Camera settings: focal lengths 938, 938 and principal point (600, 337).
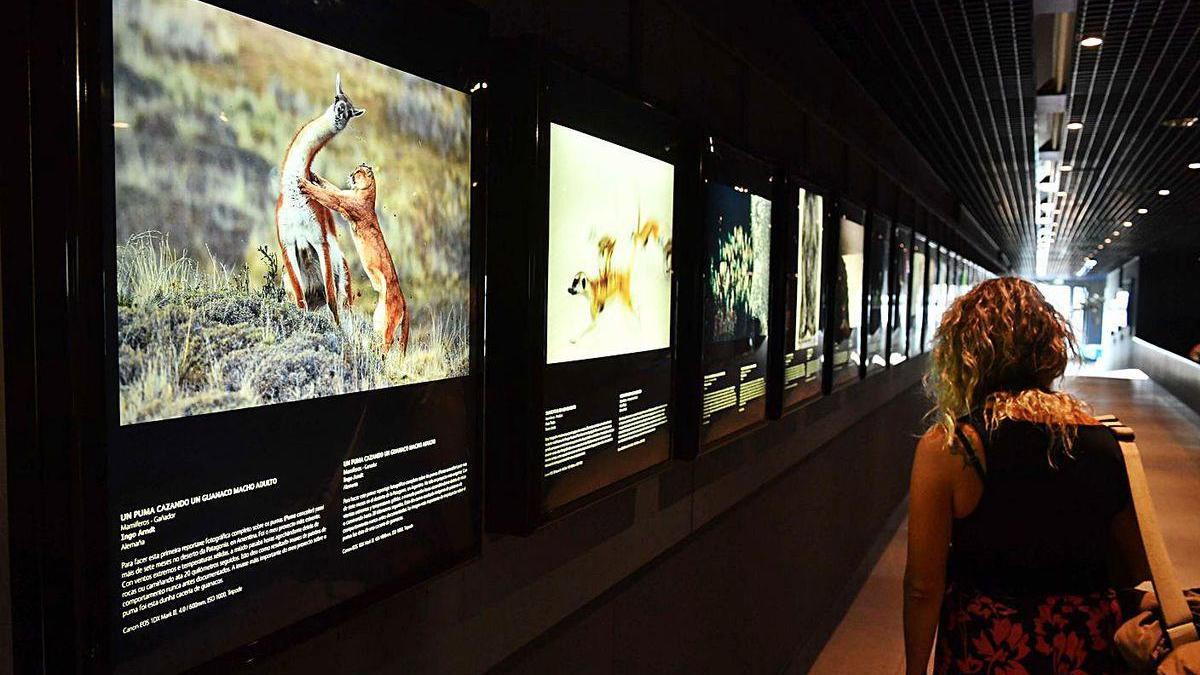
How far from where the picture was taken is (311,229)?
119 cm

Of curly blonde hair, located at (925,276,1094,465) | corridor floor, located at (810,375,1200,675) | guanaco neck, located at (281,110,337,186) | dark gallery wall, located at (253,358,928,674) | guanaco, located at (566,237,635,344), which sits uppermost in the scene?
guanaco neck, located at (281,110,337,186)

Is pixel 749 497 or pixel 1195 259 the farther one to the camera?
pixel 1195 259

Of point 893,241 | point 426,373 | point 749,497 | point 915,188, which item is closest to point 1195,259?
point 915,188

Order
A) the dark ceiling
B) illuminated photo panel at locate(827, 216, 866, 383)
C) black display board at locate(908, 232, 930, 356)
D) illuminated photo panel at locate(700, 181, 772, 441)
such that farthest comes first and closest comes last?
1. black display board at locate(908, 232, 930, 356)
2. the dark ceiling
3. illuminated photo panel at locate(827, 216, 866, 383)
4. illuminated photo panel at locate(700, 181, 772, 441)

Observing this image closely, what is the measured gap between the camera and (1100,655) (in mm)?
2074

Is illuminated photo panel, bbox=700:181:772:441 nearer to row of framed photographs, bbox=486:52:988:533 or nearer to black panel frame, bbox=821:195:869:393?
row of framed photographs, bbox=486:52:988:533

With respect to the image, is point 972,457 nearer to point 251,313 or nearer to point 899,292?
point 251,313

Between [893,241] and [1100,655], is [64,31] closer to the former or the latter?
[1100,655]

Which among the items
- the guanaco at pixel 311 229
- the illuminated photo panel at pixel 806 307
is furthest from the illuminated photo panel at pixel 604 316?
the illuminated photo panel at pixel 806 307

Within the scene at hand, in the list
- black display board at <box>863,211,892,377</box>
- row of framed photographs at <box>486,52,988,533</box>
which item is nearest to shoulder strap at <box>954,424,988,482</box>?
row of framed photographs at <box>486,52,988,533</box>

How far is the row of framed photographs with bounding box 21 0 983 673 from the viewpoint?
0.94 meters

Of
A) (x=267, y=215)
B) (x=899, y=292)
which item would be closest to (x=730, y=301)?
(x=267, y=215)

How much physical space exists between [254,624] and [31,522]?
12.9 inches

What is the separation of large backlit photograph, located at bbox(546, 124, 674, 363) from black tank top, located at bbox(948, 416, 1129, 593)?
0.85 m
